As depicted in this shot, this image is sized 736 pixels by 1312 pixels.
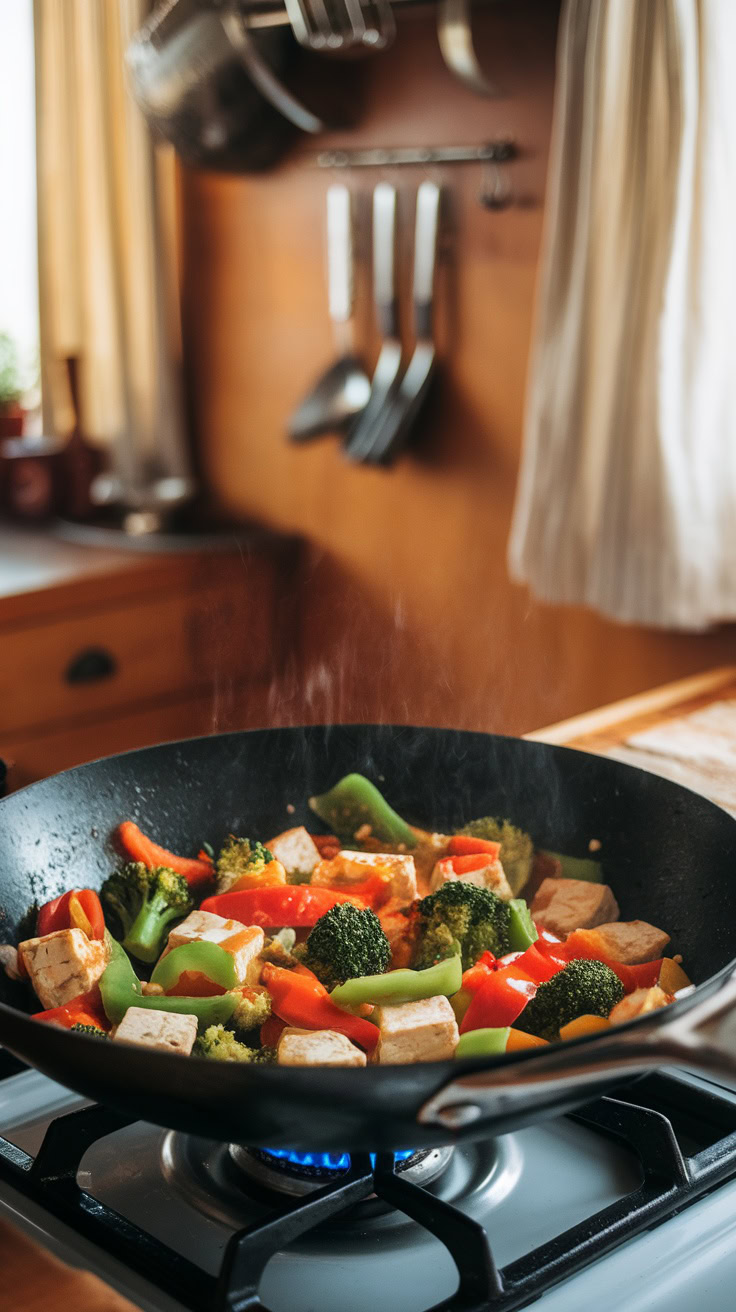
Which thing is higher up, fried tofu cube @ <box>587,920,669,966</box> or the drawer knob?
fried tofu cube @ <box>587,920,669,966</box>

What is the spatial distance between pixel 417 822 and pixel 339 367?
171cm

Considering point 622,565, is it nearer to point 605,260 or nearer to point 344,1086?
point 605,260

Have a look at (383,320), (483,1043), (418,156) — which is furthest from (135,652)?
(483,1043)

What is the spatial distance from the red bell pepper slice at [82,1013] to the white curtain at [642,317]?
1.25 meters

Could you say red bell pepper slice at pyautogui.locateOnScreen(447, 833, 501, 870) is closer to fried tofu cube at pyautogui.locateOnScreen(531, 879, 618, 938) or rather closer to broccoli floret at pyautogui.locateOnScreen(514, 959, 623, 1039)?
fried tofu cube at pyautogui.locateOnScreen(531, 879, 618, 938)

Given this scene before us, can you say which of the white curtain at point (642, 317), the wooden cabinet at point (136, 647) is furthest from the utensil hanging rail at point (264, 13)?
the wooden cabinet at point (136, 647)

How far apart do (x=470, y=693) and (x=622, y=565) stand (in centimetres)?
79

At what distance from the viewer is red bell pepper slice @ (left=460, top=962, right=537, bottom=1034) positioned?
3.12ft

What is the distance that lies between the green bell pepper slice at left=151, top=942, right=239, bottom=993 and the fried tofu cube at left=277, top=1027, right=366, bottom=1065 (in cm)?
11

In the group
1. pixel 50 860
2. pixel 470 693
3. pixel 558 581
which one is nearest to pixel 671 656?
pixel 558 581

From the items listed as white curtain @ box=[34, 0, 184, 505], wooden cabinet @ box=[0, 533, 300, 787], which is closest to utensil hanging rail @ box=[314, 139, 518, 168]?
white curtain @ box=[34, 0, 184, 505]

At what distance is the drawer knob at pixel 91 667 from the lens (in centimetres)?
279

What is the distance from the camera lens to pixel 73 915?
1.05 m

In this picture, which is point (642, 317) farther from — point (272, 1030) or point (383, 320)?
point (272, 1030)
